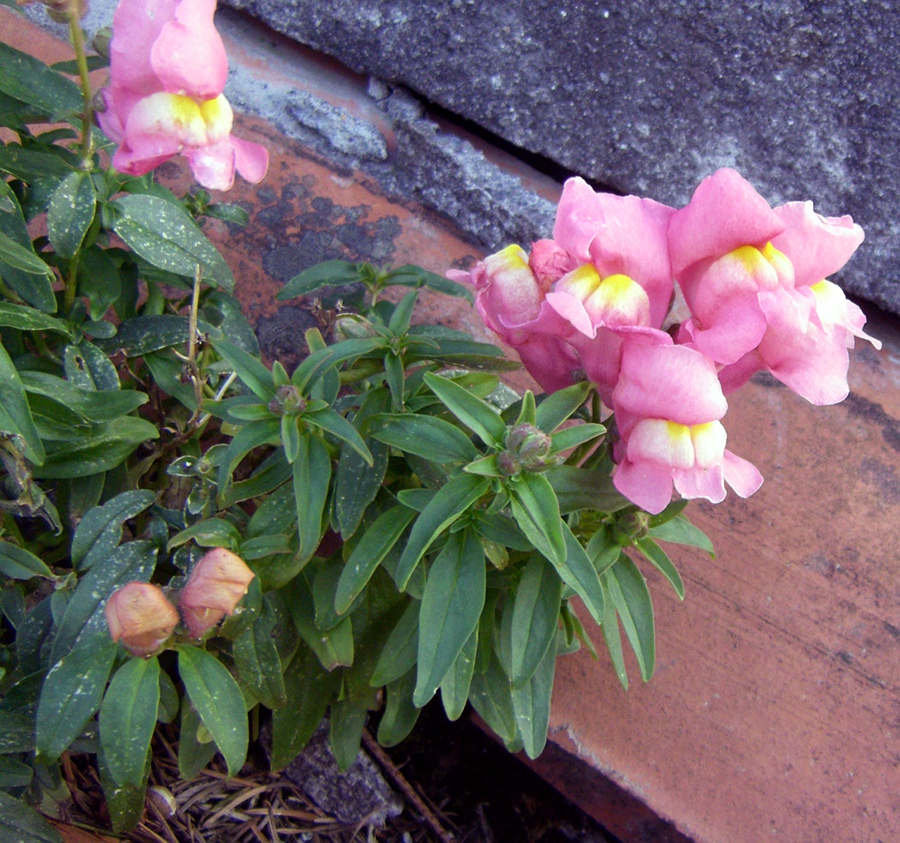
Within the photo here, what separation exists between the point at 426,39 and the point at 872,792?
119cm

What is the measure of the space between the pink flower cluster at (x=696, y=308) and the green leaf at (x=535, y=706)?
10.2 inches

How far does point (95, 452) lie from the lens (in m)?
0.88

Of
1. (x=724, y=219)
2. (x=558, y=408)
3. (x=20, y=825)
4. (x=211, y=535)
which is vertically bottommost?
(x=20, y=825)

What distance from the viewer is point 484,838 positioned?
3.81 feet

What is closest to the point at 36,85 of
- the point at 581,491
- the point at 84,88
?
the point at 84,88

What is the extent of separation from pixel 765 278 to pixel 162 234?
60cm

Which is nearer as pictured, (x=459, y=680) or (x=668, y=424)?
(x=668, y=424)

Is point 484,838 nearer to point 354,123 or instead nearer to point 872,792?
point 872,792

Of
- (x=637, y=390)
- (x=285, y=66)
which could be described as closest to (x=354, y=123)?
(x=285, y=66)

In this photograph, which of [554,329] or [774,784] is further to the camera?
[774,784]

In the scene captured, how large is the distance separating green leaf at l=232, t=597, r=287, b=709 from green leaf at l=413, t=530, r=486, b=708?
0.59 ft

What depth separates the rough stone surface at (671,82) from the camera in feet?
3.86

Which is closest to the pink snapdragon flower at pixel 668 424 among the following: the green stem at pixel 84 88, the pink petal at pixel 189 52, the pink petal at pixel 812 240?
the pink petal at pixel 812 240

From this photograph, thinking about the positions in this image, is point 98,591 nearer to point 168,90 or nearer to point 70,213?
point 70,213
